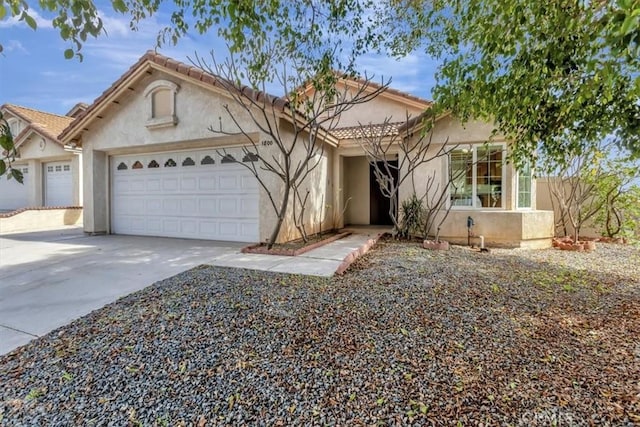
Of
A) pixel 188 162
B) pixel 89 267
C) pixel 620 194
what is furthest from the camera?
pixel 188 162

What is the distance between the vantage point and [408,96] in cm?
1371

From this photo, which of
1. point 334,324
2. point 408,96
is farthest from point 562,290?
point 408,96

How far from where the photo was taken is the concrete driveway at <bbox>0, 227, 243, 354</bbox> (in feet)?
13.9

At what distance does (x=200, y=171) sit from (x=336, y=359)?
28.5 ft

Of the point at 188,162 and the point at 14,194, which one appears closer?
the point at 188,162

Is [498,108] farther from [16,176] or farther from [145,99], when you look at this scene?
[145,99]

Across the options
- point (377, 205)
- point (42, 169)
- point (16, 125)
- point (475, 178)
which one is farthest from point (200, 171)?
point (16, 125)

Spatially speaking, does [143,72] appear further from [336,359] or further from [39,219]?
Answer: [336,359]

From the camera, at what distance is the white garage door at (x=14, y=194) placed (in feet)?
54.7

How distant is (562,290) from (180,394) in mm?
5911

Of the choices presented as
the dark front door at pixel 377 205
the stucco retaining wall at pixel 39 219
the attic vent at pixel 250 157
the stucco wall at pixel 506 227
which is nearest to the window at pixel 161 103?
the attic vent at pixel 250 157

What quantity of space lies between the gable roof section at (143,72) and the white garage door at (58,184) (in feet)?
19.9

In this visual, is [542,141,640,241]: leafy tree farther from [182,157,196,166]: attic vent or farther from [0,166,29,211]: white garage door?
[0,166,29,211]: white garage door

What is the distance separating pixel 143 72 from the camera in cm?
985
